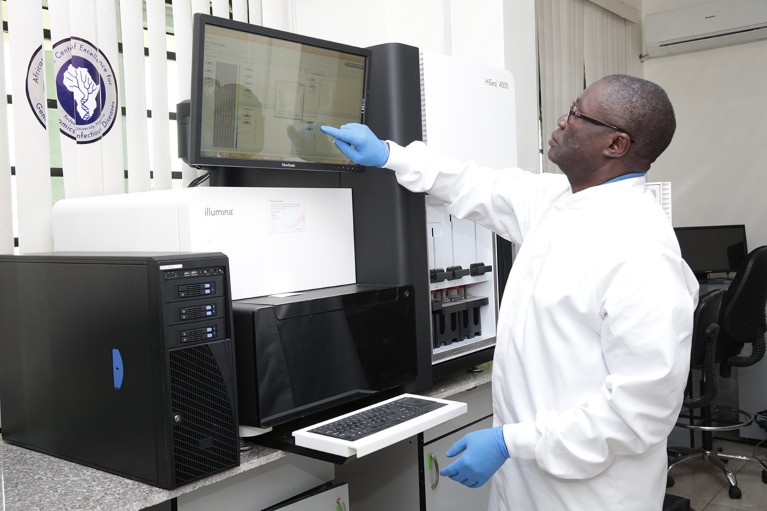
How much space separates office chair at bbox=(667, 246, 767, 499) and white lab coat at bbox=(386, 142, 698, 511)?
1.82 m

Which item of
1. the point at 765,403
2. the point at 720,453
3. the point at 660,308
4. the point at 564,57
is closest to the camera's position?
the point at 660,308

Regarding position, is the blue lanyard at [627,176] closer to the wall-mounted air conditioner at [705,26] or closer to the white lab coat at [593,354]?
the white lab coat at [593,354]

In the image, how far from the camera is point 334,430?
4.63 feet

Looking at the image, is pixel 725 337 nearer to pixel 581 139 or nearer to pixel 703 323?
pixel 703 323

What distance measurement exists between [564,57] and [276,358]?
323cm

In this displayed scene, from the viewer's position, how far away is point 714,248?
436 centimetres

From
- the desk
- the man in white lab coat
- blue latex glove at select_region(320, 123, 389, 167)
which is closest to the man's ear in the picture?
the man in white lab coat

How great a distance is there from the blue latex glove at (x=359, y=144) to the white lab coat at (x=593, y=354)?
0.43m

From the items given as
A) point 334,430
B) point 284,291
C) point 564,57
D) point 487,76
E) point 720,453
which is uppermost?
point 564,57

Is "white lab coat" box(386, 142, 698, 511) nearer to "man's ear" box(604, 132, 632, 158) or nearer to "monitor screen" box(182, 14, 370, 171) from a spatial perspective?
"man's ear" box(604, 132, 632, 158)

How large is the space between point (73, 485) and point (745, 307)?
9.99 ft

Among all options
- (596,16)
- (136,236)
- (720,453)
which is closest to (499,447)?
(136,236)

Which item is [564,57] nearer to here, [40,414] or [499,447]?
[499,447]

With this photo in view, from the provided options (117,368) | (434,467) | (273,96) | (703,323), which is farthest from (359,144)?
(703,323)
